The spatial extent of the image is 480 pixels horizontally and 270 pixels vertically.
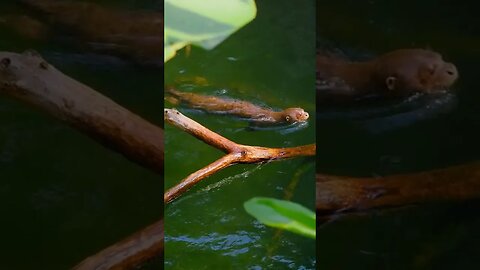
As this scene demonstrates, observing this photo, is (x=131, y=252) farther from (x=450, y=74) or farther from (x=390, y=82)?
(x=450, y=74)

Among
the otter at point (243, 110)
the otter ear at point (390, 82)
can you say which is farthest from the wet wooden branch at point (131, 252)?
the otter ear at point (390, 82)

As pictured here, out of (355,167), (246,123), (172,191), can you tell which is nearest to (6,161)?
(172,191)

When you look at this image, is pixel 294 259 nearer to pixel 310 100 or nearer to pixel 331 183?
pixel 331 183

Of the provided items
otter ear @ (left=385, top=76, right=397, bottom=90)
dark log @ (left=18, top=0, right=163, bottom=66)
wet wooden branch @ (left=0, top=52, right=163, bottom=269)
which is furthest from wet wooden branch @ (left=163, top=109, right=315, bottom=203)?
otter ear @ (left=385, top=76, right=397, bottom=90)

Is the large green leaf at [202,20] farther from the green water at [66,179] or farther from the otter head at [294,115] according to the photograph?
the otter head at [294,115]

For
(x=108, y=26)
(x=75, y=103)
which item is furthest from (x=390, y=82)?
(x=75, y=103)
